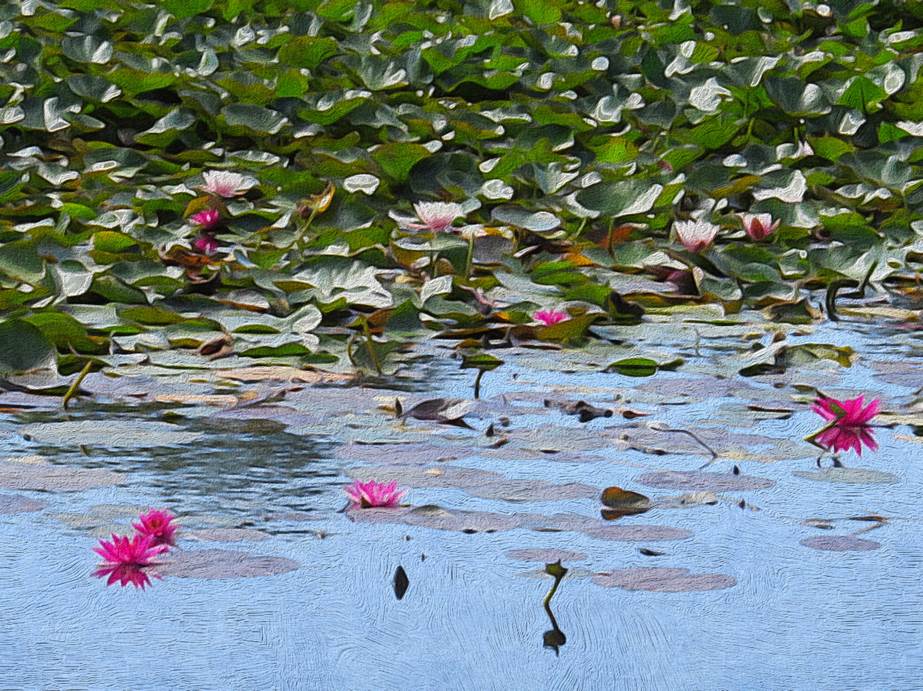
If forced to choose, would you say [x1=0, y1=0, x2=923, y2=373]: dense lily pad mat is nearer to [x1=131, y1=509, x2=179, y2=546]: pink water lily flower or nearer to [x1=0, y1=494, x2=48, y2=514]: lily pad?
[x1=0, y1=494, x2=48, y2=514]: lily pad

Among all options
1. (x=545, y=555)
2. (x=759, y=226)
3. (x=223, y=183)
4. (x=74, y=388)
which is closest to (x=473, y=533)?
(x=545, y=555)

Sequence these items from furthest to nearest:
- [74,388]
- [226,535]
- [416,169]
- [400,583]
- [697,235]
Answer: [416,169]
[697,235]
[74,388]
[226,535]
[400,583]

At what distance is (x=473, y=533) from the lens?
1.61 meters

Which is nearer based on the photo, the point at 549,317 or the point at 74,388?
the point at 74,388

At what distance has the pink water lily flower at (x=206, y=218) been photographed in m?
2.92

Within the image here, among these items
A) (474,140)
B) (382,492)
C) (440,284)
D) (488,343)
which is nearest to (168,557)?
(382,492)

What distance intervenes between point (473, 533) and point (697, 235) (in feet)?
4.16

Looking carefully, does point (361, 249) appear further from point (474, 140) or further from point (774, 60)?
point (774, 60)

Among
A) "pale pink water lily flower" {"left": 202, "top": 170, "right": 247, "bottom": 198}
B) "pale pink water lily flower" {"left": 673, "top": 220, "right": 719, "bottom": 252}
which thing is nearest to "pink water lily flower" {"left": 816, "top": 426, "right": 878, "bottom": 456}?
"pale pink water lily flower" {"left": 673, "top": 220, "right": 719, "bottom": 252}

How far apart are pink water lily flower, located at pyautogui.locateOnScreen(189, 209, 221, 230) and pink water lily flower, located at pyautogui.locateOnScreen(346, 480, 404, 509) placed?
1.34 m

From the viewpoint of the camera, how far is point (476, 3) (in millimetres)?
4973

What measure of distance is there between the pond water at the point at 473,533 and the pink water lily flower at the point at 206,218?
0.78m

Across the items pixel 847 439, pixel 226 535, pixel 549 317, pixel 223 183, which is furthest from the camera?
pixel 223 183

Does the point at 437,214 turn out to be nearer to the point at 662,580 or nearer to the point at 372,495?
the point at 372,495
